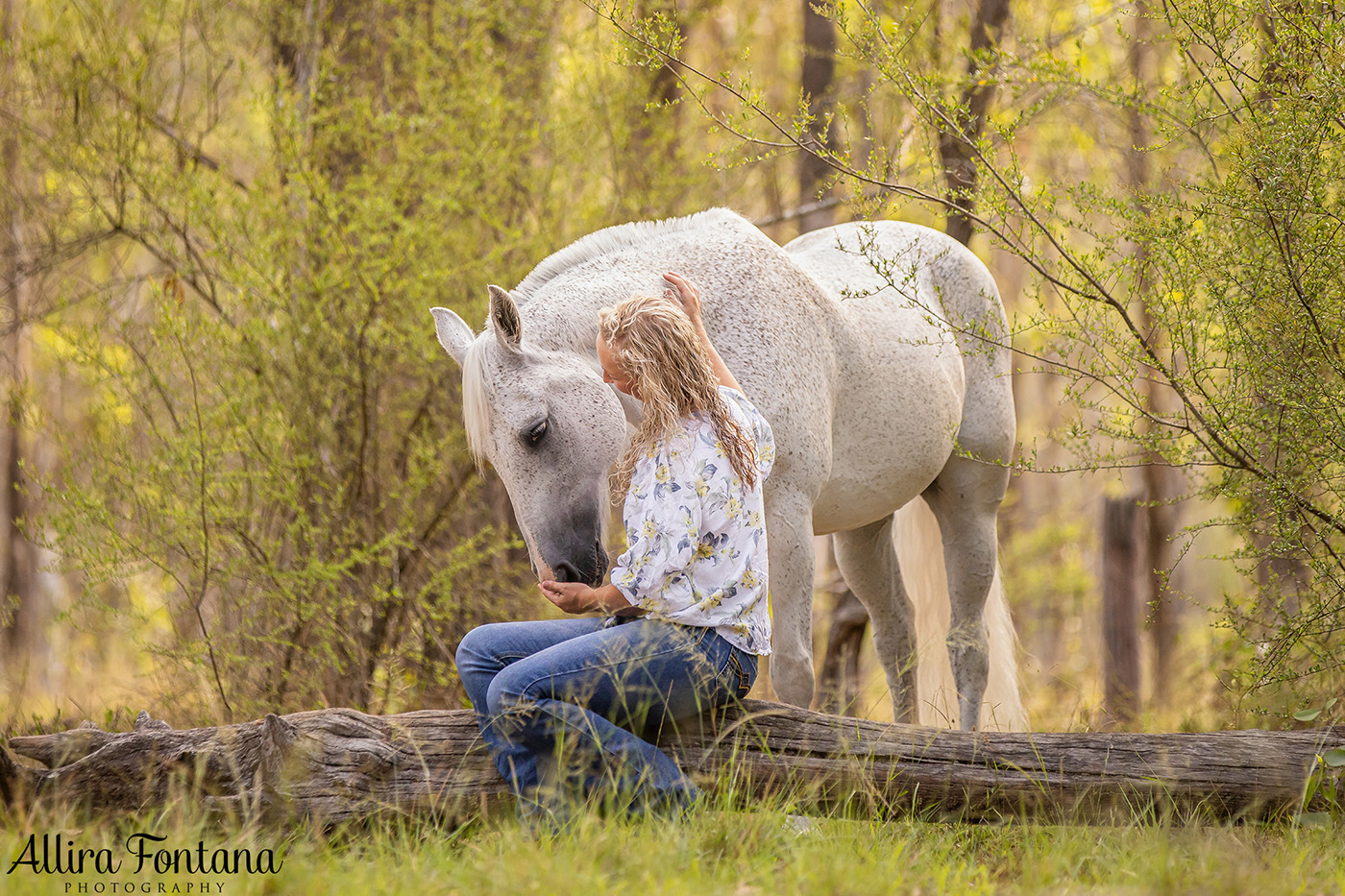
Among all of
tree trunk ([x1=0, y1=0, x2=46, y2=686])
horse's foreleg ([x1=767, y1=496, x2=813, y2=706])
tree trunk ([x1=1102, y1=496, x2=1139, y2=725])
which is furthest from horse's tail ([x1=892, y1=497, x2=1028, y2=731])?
tree trunk ([x1=0, y1=0, x2=46, y2=686])

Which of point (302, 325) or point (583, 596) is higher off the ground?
point (302, 325)

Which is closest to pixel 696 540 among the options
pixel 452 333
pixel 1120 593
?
pixel 452 333

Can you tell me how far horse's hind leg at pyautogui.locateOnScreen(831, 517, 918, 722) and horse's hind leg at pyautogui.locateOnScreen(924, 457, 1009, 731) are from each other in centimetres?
34

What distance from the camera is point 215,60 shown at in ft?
19.8

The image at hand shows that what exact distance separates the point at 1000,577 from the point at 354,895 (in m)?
4.01

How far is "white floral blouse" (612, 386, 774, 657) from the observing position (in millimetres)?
2855

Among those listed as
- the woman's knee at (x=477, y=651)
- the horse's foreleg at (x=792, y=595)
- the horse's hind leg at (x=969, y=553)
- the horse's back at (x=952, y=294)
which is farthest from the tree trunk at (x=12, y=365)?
the horse's hind leg at (x=969, y=553)

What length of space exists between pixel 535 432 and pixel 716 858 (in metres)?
1.42

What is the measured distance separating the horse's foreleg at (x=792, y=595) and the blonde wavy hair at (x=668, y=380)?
582 mm

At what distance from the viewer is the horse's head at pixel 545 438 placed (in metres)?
3.21

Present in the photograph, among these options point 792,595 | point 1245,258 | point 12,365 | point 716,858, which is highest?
point 12,365

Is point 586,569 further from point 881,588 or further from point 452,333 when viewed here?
point 881,588

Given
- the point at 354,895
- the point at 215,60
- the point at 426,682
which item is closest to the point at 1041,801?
the point at 354,895

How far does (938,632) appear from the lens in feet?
16.7
